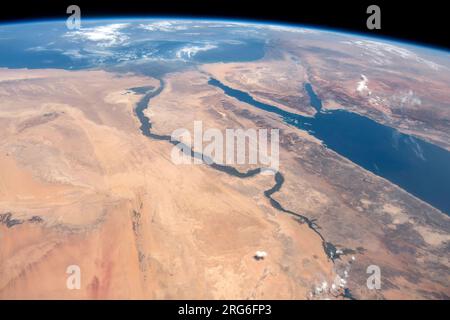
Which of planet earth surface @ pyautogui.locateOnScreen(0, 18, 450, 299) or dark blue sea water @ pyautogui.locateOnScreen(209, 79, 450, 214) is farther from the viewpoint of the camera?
dark blue sea water @ pyautogui.locateOnScreen(209, 79, 450, 214)

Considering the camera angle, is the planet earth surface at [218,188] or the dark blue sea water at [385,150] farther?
the dark blue sea water at [385,150]

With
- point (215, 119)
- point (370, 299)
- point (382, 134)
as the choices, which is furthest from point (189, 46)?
point (370, 299)

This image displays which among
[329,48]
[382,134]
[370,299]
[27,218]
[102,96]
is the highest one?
[329,48]

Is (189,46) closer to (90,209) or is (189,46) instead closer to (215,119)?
(215,119)
